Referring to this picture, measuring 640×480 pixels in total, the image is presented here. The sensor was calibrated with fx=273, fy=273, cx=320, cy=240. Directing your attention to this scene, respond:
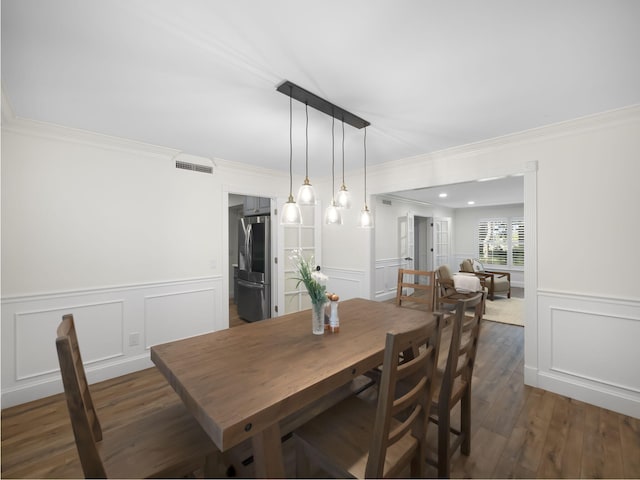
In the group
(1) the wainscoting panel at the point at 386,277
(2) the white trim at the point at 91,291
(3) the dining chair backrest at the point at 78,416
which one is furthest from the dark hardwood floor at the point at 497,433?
(1) the wainscoting panel at the point at 386,277

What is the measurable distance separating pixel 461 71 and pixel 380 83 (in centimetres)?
49

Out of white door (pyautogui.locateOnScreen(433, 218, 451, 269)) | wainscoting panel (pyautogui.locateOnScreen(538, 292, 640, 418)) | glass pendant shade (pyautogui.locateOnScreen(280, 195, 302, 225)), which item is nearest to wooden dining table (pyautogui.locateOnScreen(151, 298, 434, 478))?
glass pendant shade (pyautogui.locateOnScreen(280, 195, 302, 225))

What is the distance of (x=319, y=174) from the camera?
14.4 ft

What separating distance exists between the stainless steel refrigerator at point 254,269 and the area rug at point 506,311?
3829 millimetres

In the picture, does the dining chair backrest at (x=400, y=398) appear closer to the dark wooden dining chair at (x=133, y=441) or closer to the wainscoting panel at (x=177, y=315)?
the dark wooden dining chair at (x=133, y=441)

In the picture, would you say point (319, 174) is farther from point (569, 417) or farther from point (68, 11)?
point (569, 417)

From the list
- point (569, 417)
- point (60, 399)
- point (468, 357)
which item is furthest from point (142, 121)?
point (569, 417)

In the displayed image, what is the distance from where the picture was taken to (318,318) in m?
1.85

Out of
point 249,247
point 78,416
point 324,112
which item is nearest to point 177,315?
point 249,247

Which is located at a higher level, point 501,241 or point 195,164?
point 195,164

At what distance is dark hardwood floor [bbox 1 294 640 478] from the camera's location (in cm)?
169

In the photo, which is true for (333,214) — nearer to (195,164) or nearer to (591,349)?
(195,164)

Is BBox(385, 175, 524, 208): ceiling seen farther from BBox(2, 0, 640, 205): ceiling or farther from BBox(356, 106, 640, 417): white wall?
BBox(2, 0, 640, 205): ceiling

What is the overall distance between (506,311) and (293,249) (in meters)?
4.23
